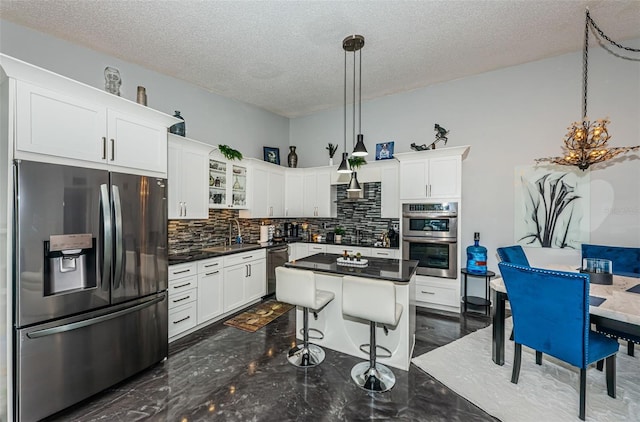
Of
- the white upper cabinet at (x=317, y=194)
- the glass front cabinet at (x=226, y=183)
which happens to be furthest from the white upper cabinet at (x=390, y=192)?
the glass front cabinet at (x=226, y=183)

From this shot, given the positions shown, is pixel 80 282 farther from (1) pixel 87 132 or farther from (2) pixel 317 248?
(2) pixel 317 248

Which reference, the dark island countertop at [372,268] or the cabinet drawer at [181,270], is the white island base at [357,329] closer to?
the dark island countertop at [372,268]

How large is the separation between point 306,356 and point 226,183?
9.43ft

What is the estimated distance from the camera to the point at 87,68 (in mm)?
3215

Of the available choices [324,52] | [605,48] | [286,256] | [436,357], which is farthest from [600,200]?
[286,256]

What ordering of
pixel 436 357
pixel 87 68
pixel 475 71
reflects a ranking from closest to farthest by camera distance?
1. pixel 436 357
2. pixel 87 68
3. pixel 475 71

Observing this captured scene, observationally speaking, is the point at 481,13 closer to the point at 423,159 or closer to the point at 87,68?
Result: the point at 423,159

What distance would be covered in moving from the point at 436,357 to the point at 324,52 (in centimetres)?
378

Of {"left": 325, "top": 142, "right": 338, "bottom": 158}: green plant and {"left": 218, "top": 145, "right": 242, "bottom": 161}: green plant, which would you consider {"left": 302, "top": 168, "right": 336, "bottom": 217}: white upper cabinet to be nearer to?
{"left": 325, "top": 142, "right": 338, "bottom": 158}: green plant

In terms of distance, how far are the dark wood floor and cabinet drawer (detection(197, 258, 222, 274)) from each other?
2.97 ft

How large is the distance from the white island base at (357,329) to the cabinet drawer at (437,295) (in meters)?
1.42

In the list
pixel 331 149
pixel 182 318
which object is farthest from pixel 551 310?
pixel 331 149

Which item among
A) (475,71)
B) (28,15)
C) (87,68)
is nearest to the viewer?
(28,15)

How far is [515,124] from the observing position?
13.5ft
